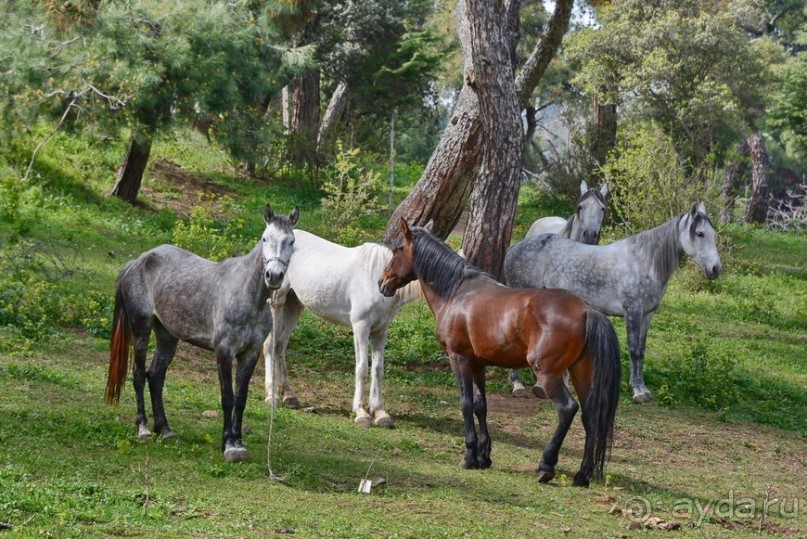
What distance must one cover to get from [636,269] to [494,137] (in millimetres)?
2345

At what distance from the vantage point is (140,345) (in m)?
8.24

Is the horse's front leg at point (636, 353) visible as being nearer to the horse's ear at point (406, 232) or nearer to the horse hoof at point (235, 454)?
the horse's ear at point (406, 232)

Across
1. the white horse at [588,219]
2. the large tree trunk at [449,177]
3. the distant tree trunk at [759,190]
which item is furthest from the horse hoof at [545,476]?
the distant tree trunk at [759,190]

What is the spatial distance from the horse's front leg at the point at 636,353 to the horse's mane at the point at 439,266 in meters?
3.60

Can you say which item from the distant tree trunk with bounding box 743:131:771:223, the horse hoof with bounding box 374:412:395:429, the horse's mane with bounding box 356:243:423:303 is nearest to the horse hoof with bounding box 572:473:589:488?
the horse hoof with bounding box 374:412:395:429

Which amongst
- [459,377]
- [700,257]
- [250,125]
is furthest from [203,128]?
[459,377]

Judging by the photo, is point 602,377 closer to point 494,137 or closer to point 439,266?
point 439,266

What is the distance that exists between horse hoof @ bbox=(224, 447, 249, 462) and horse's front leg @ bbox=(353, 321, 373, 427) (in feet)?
7.09

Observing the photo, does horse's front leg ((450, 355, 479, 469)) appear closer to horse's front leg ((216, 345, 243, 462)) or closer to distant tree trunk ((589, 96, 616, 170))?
horse's front leg ((216, 345, 243, 462))

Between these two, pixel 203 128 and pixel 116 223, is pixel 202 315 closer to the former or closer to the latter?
pixel 116 223

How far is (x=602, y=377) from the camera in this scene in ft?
24.2

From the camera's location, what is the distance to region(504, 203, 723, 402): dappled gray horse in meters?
11.3

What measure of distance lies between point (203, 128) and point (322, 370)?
438 inches

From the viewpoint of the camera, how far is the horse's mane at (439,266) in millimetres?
8531
